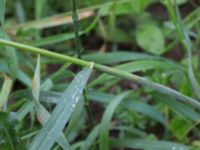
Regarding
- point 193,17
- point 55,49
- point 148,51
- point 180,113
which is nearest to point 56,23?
point 55,49

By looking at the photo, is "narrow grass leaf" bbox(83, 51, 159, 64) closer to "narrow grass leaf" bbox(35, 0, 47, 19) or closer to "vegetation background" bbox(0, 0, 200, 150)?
"vegetation background" bbox(0, 0, 200, 150)

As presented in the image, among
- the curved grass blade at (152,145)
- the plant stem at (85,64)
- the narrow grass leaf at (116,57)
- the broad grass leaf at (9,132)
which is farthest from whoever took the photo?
the narrow grass leaf at (116,57)

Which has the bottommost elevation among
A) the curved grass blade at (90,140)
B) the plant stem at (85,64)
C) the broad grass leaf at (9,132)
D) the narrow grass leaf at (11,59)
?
the curved grass blade at (90,140)

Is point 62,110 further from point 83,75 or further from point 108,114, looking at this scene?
point 108,114

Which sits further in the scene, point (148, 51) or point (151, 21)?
point (151, 21)

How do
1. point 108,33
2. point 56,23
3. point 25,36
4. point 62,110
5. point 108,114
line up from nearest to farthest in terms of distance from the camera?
point 62,110 < point 108,114 < point 25,36 < point 56,23 < point 108,33

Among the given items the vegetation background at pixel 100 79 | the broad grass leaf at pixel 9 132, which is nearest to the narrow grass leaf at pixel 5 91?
the vegetation background at pixel 100 79

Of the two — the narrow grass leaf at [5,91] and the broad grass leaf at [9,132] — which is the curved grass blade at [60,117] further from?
the narrow grass leaf at [5,91]
